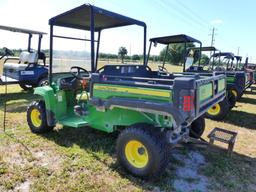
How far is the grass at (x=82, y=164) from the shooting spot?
3062 mm

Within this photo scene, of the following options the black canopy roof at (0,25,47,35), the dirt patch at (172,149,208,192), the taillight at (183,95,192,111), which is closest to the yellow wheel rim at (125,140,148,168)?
the dirt patch at (172,149,208,192)

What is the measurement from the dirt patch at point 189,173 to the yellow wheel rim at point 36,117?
2505 millimetres

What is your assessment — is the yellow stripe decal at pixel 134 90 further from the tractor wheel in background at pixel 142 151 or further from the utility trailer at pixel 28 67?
the utility trailer at pixel 28 67

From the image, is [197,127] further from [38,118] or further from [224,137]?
[38,118]

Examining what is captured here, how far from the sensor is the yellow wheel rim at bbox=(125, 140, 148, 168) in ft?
10.5

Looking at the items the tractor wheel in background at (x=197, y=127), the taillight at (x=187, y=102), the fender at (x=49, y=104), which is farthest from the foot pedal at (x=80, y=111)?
the tractor wheel in background at (x=197, y=127)

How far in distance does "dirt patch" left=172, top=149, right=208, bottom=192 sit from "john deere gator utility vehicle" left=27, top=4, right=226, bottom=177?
39 centimetres

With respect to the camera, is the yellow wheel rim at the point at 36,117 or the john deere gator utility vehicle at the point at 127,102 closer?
the john deere gator utility vehicle at the point at 127,102

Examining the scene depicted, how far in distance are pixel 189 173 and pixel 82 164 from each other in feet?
4.94

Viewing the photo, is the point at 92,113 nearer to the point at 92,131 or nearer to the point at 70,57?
the point at 92,131

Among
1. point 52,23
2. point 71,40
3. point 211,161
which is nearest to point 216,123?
point 211,161

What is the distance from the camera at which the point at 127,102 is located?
3.18 meters

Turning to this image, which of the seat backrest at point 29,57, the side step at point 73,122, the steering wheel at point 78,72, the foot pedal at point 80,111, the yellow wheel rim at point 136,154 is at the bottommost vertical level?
the yellow wheel rim at point 136,154

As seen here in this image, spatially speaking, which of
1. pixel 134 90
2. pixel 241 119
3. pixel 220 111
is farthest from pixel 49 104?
pixel 241 119
